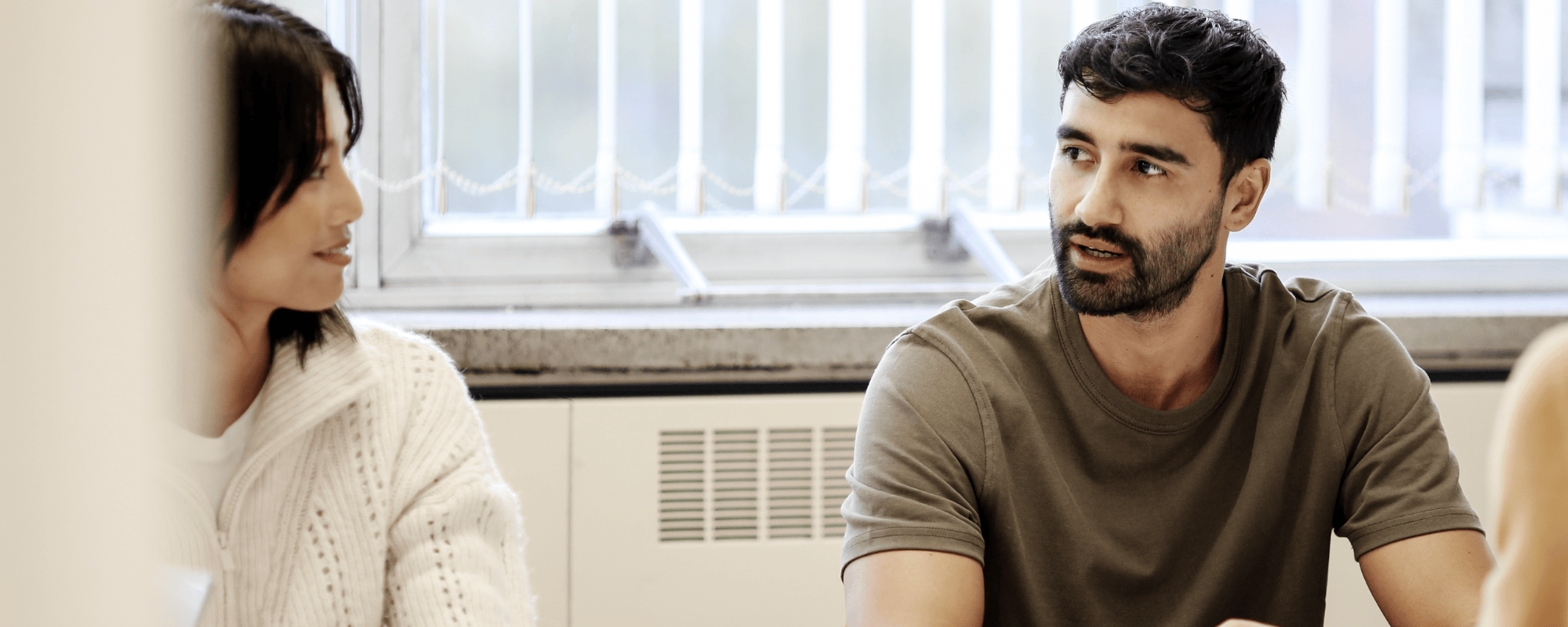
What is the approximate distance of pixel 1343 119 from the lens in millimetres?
1771

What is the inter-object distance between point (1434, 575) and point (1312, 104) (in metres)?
1.04

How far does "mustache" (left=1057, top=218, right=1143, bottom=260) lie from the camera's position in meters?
1.02

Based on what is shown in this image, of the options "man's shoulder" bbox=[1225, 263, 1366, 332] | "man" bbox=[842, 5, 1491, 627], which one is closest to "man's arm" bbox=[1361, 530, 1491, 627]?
"man" bbox=[842, 5, 1491, 627]

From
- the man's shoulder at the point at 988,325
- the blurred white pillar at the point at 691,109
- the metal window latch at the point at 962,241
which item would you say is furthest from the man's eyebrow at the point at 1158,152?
the blurred white pillar at the point at 691,109

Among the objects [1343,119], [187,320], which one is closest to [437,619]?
[187,320]

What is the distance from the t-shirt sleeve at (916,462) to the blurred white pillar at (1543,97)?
1.30 metres

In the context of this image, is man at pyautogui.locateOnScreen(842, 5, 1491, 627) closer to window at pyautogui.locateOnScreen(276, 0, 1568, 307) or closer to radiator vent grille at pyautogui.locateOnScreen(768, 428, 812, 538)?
radiator vent grille at pyautogui.locateOnScreen(768, 428, 812, 538)

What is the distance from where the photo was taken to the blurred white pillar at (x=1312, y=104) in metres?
1.76

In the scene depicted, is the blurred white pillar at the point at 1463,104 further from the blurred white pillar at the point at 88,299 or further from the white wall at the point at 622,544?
the blurred white pillar at the point at 88,299

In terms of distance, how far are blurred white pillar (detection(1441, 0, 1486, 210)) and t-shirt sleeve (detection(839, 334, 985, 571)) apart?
1214 mm

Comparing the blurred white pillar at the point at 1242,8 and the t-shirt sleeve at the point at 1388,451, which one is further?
the blurred white pillar at the point at 1242,8

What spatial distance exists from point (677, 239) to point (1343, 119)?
3.34 ft

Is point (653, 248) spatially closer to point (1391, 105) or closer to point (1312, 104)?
point (1312, 104)

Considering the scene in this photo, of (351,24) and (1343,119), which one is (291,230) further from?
(1343,119)
